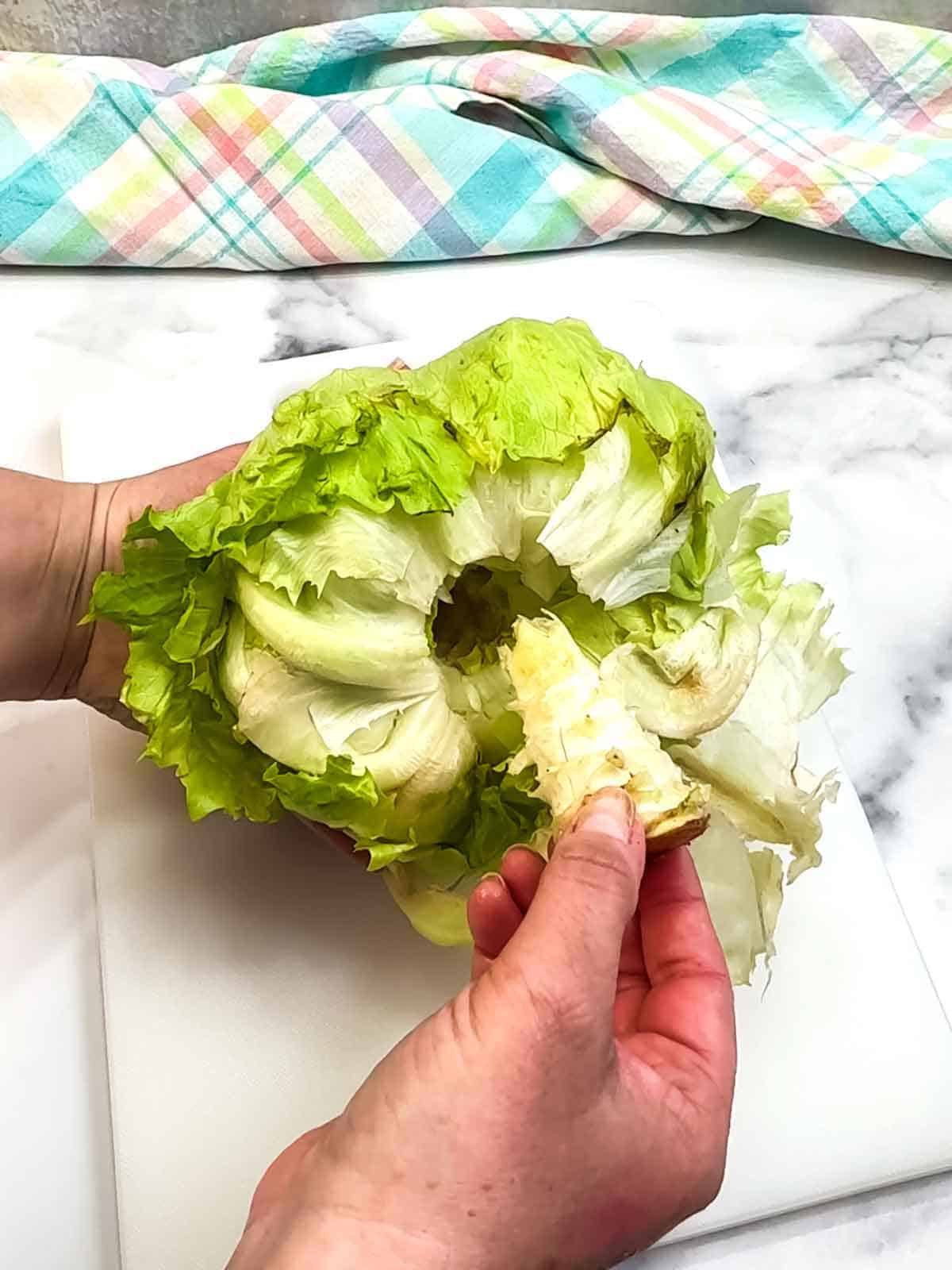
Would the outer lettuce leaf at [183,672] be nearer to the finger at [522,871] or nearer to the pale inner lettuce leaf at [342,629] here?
the pale inner lettuce leaf at [342,629]

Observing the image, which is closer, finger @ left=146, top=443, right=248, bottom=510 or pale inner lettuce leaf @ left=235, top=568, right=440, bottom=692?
pale inner lettuce leaf @ left=235, top=568, right=440, bottom=692

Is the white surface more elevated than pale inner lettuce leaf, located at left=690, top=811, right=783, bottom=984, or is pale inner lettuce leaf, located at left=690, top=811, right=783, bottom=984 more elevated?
pale inner lettuce leaf, located at left=690, top=811, right=783, bottom=984

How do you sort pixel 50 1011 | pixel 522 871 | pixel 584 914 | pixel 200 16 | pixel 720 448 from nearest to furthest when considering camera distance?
pixel 584 914 < pixel 522 871 < pixel 50 1011 < pixel 720 448 < pixel 200 16

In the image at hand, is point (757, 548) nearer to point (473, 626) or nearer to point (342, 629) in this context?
point (473, 626)

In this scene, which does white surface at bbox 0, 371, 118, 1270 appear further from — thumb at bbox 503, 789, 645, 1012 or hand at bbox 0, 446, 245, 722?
thumb at bbox 503, 789, 645, 1012

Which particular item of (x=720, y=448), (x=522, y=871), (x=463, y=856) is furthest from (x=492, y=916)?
(x=720, y=448)

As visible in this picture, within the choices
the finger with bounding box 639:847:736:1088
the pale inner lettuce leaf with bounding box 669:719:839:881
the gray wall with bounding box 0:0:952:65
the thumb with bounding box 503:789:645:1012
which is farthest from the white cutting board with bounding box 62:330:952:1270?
the gray wall with bounding box 0:0:952:65
